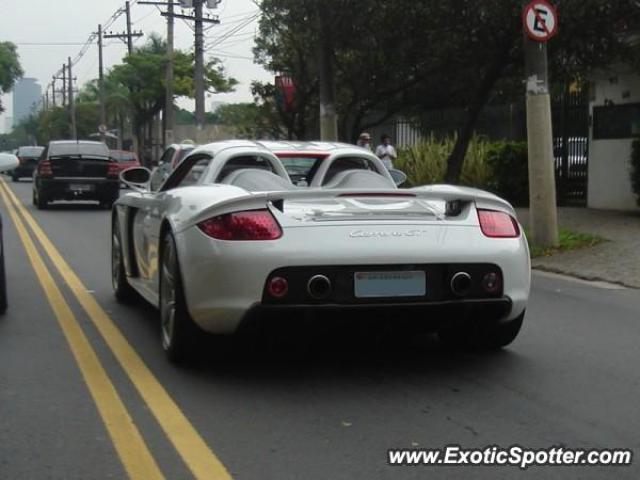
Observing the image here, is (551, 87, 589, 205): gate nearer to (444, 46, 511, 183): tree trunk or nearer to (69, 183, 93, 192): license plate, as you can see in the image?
(444, 46, 511, 183): tree trunk

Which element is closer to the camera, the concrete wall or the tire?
the tire

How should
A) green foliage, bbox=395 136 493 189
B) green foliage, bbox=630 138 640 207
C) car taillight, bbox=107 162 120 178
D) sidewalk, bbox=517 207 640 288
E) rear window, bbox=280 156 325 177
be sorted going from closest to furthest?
rear window, bbox=280 156 325 177
sidewalk, bbox=517 207 640 288
green foliage, bbox=630 138 640 207
green foliage, bbox=395 136 493 189
car taillight, bbox=107 162 120 178

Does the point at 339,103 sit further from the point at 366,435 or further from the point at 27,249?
the point at 366,435

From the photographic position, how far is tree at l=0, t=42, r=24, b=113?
281 ft

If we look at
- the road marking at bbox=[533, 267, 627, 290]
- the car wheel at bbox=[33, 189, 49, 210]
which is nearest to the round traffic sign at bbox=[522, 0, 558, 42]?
the road marking at bbox=[533, 267, 627, 290]

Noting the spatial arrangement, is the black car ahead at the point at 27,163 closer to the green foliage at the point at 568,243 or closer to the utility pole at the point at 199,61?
the utility pole at the point at 199,61

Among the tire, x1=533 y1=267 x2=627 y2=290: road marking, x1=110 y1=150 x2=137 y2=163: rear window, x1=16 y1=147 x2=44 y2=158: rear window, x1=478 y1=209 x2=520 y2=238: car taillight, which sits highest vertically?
x1=16 y1=147 x2=44 y2=158: rear window

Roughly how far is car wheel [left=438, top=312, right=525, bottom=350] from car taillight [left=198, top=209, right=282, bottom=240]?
1.40 m

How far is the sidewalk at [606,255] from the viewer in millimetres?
10844

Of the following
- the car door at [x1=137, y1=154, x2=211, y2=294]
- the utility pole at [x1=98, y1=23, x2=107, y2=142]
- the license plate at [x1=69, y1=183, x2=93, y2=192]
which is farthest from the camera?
the utility pole at [x1=98, y1=23, x2=107, y2=142]

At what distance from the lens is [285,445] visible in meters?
4.38

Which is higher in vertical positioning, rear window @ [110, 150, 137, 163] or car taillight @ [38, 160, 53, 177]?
rear window @ [110, 150, 137, 163]

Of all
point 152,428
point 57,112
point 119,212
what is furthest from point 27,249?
point 57,112

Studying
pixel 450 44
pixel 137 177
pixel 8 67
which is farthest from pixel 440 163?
pixel 8 67
